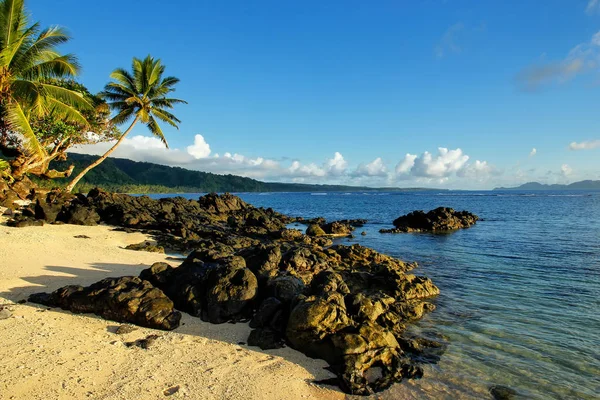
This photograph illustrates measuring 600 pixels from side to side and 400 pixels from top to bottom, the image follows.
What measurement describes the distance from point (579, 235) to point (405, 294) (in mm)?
33431

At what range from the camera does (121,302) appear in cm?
1051

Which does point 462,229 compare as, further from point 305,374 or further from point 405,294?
point 305,374

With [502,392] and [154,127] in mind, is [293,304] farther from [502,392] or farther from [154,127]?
[154,127]

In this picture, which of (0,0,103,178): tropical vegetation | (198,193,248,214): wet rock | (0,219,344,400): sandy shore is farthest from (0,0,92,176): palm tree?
(198,193,248,214): wet rock

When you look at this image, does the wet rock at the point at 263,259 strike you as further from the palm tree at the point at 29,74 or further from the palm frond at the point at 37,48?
the palm frond at the point at 37,48

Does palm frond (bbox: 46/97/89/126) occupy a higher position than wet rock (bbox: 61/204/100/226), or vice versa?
palm frond (bbox: 46/97/89/126)

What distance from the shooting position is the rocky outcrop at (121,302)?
1039 centimetres

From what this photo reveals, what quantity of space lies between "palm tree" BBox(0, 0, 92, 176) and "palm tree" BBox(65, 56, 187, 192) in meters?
11.4

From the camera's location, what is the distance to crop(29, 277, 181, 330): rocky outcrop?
10.4 meters

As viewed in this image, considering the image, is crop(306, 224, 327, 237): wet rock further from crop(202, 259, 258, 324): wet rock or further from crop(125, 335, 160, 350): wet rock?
crop(125, 335, 160, 350): wet rock

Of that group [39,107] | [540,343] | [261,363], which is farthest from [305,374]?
[39,107]

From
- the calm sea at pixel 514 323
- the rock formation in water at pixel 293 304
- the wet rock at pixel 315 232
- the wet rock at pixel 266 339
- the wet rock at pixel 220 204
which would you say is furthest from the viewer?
the wet rock at pixel 220 204

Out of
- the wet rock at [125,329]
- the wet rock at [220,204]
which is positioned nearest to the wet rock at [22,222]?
the wet rock at [125,329]

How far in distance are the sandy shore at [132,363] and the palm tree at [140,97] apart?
3135 centimetres
